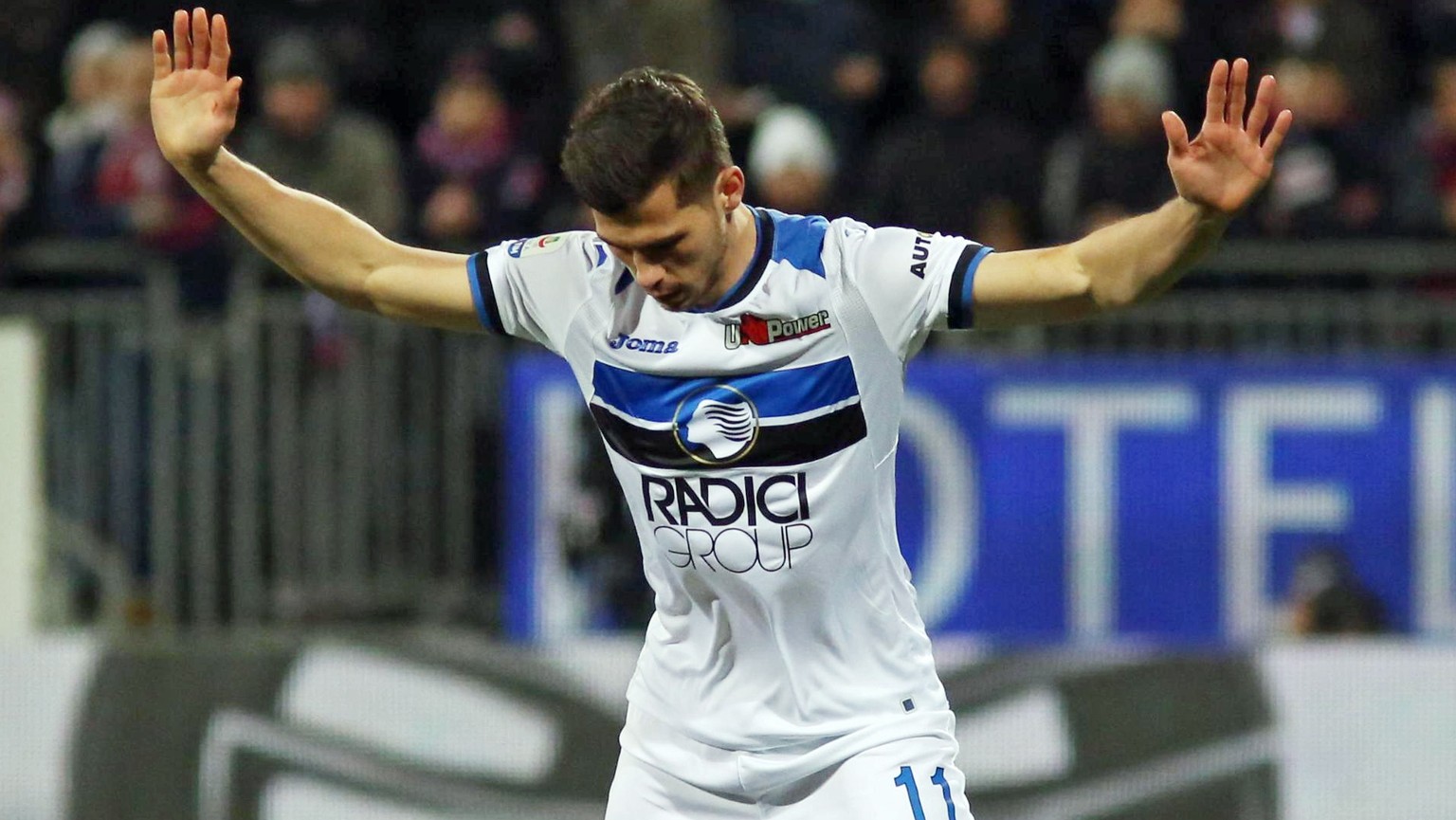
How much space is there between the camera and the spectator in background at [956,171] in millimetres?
10680

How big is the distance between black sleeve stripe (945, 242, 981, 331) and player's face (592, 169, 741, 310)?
48 cm

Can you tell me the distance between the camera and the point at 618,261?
4945 millimetres

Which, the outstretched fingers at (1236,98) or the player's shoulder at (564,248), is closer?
the outstretched fingers at (1236,98)

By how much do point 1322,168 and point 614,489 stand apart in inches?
153

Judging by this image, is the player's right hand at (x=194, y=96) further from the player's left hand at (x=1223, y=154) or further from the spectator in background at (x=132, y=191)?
the spectator in background at (x=132, y=191)

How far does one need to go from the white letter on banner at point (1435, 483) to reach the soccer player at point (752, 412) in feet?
16.2

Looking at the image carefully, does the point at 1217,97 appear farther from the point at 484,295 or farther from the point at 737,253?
the point at 484,295

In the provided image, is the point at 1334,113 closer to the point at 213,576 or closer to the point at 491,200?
the point at 491,200

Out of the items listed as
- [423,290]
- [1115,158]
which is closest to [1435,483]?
[1115,158]

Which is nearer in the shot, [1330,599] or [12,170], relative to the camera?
[1330,599]

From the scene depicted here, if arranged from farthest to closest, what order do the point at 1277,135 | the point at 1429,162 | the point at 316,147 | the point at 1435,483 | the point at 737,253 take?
1. the point at 1429,162
2. the point at 316,147
3. the point at 1435,483
4. the point at 737,253
5. the point at 1277,135

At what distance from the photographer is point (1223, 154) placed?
4473mm

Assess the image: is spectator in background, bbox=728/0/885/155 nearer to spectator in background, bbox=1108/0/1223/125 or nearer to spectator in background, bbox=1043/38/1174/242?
spectator in background, bbox=1043/38/1174/242

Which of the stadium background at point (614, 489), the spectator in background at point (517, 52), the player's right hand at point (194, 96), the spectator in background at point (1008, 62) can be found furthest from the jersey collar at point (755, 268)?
the spectator in background at point (1008, 62)
